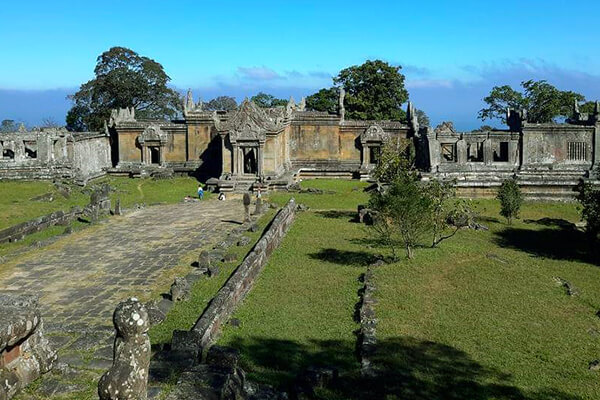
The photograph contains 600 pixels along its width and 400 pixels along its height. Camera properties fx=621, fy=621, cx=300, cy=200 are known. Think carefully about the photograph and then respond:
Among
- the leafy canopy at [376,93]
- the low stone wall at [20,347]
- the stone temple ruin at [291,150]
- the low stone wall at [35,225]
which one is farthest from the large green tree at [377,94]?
the low stone wall at [20,347]

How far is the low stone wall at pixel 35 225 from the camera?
22264 millimetres

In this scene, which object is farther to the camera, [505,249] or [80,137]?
[80,137]

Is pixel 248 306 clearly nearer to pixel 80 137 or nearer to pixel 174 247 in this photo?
pixel 174 247

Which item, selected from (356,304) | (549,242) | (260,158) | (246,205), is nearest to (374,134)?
(260,158)

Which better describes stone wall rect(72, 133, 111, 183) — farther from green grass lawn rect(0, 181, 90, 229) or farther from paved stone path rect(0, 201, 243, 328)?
paved stone path rect(0, 201, 243, 328)

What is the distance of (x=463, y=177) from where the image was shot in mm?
34906

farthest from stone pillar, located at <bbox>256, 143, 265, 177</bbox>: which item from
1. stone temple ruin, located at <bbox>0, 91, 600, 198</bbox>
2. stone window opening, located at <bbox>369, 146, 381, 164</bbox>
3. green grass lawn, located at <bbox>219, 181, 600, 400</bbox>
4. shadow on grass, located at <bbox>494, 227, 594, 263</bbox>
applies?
shadow on grass, located at <bbox>494, 227, 594, 263</bbox>

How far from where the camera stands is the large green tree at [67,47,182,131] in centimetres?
5881

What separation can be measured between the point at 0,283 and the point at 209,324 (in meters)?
8.09

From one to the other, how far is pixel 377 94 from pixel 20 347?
5204 centimetres

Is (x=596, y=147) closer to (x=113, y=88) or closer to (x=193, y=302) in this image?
(x=193, y=302)

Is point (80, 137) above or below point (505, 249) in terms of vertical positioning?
above

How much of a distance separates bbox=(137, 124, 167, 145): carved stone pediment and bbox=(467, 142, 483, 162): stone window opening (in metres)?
20.3

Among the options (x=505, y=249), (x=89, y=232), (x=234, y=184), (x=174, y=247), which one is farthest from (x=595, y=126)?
(x=89, y=232)
